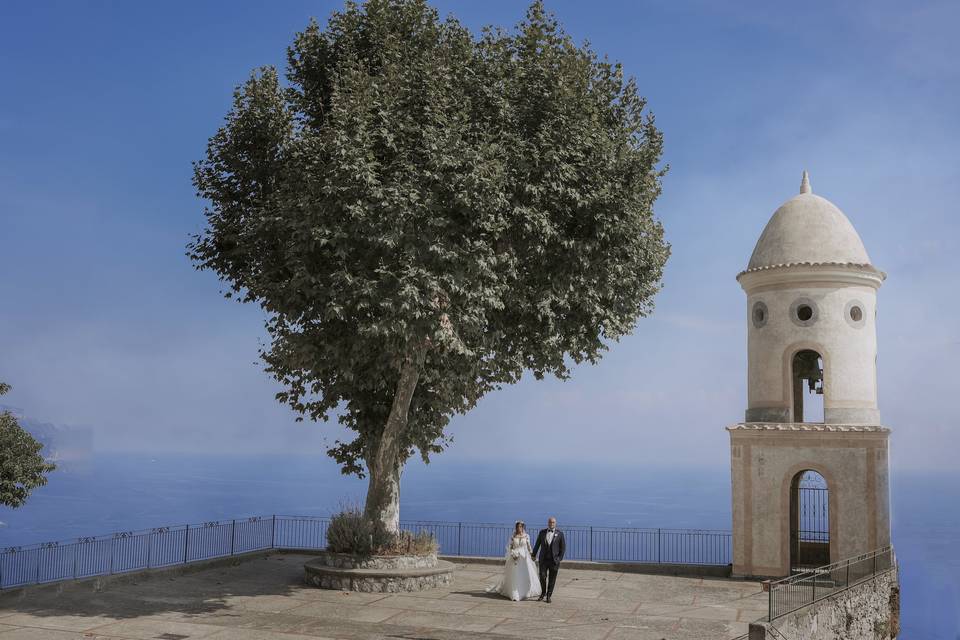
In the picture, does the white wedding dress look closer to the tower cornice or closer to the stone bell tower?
the stone bell tower

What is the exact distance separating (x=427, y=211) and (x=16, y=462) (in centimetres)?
1569

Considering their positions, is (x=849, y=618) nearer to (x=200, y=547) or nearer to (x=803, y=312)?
(x=803, y=312)

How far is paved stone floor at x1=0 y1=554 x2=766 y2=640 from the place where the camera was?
16.9 metres

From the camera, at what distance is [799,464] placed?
25.2 metres

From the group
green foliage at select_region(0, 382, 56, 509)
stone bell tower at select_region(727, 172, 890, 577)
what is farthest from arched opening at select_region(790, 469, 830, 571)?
green foliage at select_region(0, 382, 56, 509)

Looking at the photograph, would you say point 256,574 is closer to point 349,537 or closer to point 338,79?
point 349,537

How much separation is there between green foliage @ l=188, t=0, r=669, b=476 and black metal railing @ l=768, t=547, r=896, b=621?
7.53 metres

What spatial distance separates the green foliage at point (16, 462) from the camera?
25.0m

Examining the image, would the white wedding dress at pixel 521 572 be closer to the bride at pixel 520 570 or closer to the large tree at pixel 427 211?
the bride at pixel 520 570

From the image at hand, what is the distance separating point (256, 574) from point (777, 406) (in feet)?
54.6

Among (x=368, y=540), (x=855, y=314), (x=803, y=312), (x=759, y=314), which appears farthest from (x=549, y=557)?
(x=855, y=314)

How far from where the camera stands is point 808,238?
2681 centimetres

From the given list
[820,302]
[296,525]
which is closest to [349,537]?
[296,525]

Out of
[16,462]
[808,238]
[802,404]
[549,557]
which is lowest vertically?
[549,557]
